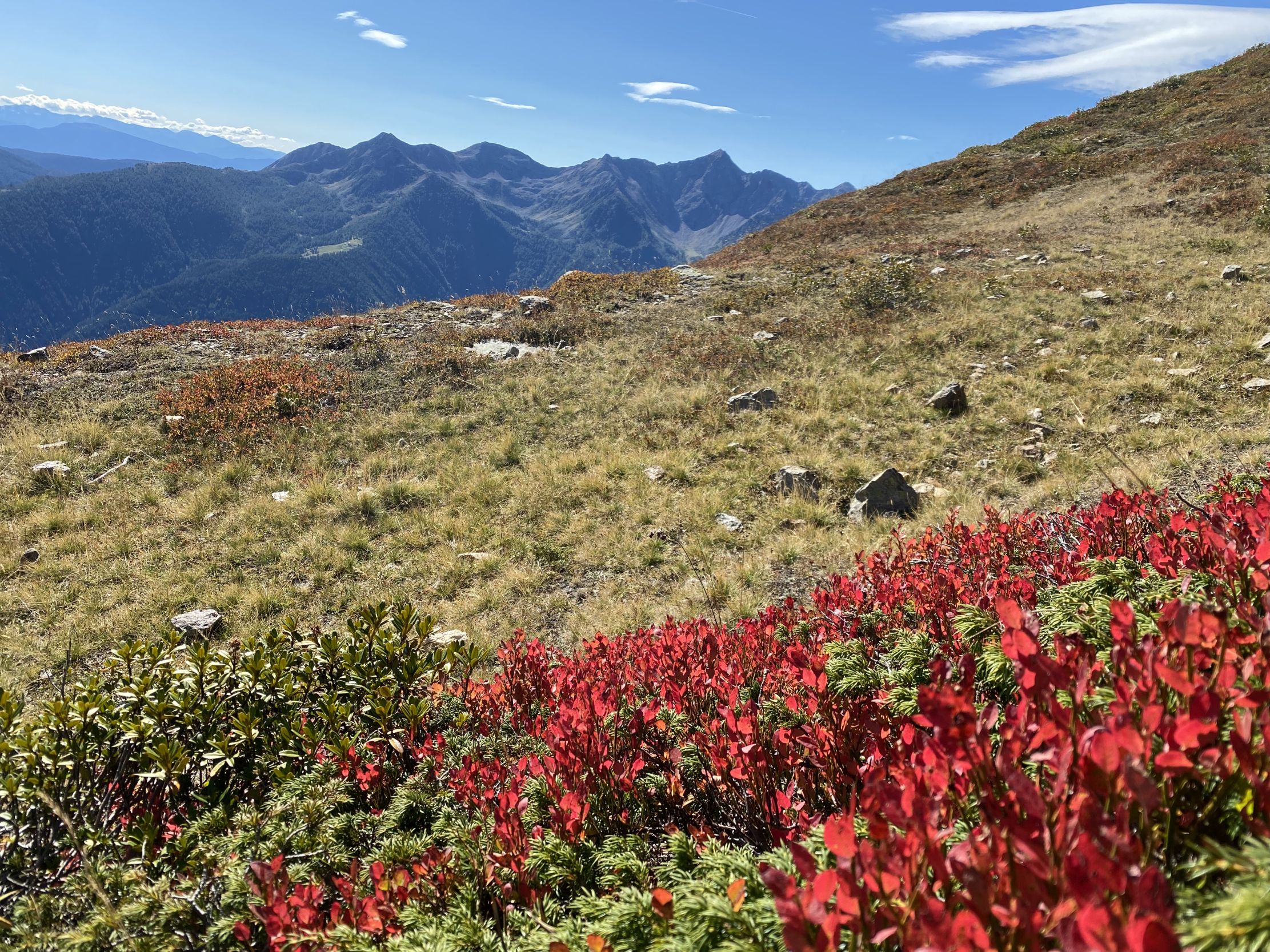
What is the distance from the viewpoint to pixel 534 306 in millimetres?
18625

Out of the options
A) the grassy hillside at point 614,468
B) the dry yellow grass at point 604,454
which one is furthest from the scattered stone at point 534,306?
the dry yellow grass at point 604,454

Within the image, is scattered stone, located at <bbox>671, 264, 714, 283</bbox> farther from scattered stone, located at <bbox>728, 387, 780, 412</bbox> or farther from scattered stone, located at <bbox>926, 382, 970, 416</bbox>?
scattered stone, located at <bbox>926, 382, 970, 416</bbox>

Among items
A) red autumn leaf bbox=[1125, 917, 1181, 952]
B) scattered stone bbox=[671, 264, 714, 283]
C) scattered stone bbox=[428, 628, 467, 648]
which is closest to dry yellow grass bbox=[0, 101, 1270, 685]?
scattered stone bbox=[428, 628, 467, 648]

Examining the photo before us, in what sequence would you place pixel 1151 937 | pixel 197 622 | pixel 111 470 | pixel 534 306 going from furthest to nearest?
1. pixel 534 306
2. pixel 111 470
3. pixel 197 622
4. pixel 1151 937

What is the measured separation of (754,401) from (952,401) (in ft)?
10.4

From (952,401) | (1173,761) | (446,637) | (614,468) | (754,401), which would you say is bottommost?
(446,637)

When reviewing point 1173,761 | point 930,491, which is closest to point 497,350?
point 930,491

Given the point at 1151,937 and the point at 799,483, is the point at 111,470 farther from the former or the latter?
the point at 1151,937

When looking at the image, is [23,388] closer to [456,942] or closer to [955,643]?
[456,942]

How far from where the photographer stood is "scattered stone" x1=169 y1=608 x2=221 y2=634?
596 centimetres

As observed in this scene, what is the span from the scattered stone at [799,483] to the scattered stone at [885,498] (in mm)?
567

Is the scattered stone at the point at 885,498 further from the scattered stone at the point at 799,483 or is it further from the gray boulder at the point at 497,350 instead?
the gray boulder at the point at 497,350

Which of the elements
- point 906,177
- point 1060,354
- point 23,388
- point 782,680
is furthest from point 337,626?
point 906,177

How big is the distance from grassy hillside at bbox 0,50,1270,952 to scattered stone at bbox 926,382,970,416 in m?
0.21
